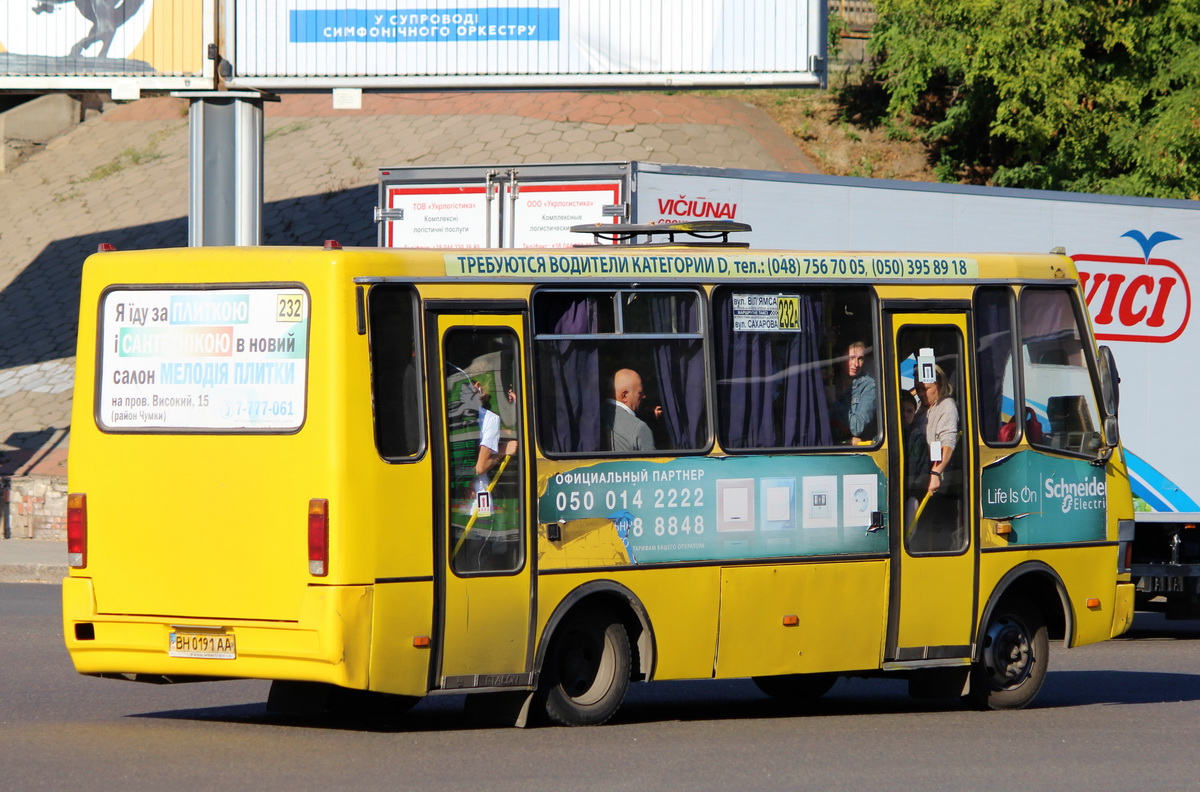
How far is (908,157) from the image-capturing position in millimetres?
36625

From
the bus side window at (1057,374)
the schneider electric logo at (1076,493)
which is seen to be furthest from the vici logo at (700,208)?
the schneider electric logo at (1076,493)

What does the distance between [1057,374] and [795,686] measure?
257cm

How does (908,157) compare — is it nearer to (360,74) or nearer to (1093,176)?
(1093,176)

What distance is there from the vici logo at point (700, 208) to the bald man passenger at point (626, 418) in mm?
6855

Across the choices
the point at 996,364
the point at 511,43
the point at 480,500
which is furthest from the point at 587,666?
the point at 511,43

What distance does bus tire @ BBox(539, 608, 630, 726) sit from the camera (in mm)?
9844

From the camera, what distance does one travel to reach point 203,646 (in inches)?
365

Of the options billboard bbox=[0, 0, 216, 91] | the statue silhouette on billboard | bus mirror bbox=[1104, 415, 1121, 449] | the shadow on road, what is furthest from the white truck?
the statue silhouette on billboard

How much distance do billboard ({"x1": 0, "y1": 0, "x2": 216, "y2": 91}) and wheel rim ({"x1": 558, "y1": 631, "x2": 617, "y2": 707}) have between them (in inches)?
612

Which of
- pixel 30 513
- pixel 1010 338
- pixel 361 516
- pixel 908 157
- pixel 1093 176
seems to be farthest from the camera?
pixel 908 157

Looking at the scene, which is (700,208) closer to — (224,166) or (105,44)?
(224,166)

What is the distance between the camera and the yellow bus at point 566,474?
9109 millimetres

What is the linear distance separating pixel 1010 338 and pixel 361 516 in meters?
4.53

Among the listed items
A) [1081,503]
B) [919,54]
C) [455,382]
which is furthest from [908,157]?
[455,382]
